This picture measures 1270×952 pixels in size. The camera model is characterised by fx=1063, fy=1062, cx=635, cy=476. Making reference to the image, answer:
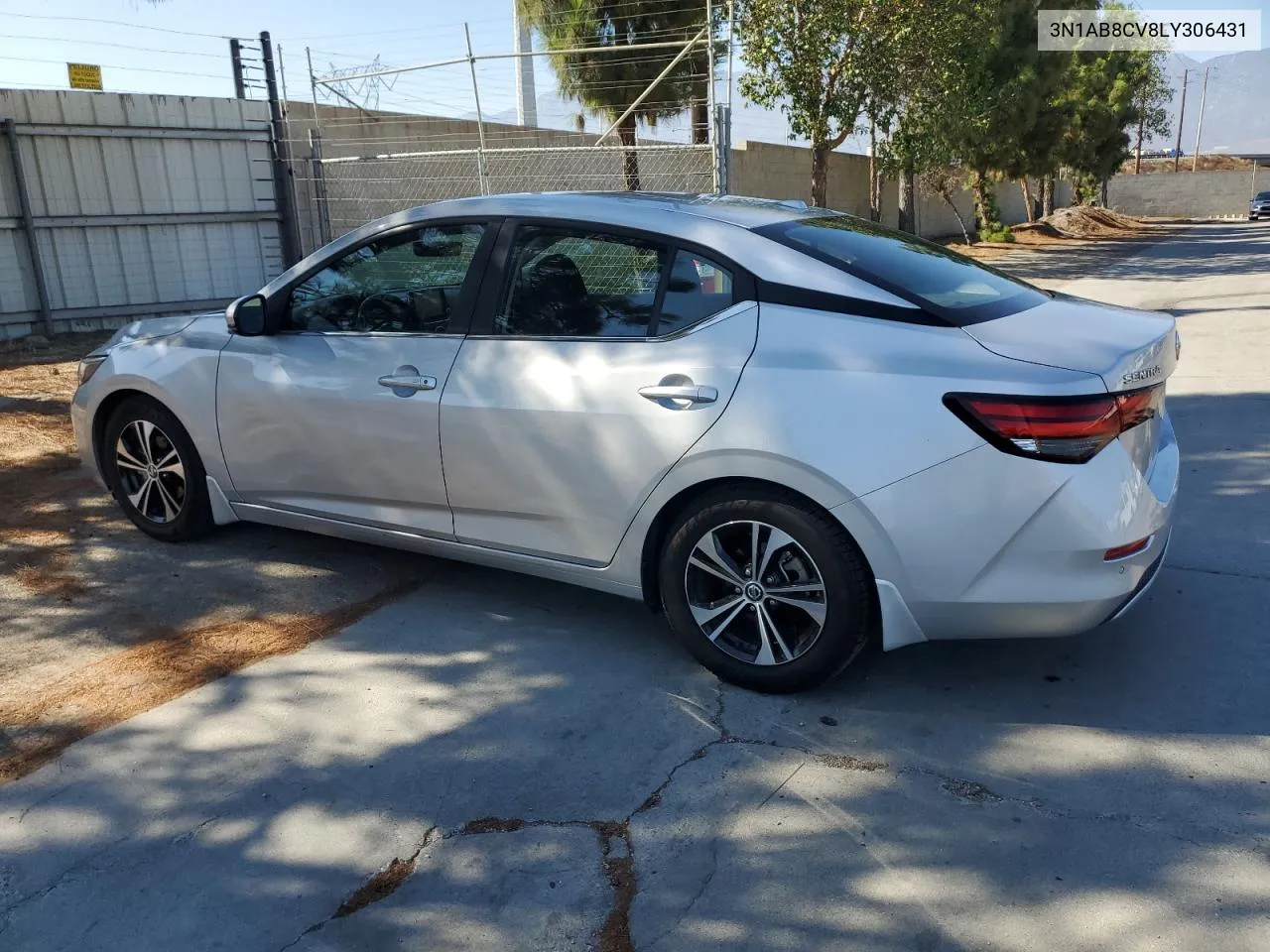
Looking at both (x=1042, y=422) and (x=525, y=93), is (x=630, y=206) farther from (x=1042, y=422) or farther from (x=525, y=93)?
(x=525, y=93)

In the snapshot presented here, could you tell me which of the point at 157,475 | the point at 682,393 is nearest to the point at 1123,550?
the point at 682,393

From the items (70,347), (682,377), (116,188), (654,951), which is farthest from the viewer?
(116,188)

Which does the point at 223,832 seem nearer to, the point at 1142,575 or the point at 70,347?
the point at 1142,575

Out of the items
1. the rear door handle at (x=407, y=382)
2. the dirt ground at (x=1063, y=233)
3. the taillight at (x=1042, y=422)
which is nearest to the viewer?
the taillight at (x=1042, y=422)

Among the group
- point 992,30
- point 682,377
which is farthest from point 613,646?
point 992,30

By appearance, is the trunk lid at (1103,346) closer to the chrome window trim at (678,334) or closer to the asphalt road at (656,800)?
the chrome window trim at (678,334)

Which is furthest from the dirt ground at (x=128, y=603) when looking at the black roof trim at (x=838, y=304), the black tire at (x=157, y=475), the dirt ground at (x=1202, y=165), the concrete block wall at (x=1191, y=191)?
the dirt ground at (x=1202, y=165)

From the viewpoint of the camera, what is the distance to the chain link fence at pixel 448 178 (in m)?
13.8

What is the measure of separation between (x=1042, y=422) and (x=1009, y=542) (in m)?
0.36

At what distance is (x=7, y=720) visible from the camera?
3.53 m

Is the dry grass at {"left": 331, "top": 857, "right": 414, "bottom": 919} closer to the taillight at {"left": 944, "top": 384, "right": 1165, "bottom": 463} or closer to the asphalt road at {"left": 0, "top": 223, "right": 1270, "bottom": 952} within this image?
the asphalt road at {"left": 0, "top": 223, "right": 1270, "bottom": 952}

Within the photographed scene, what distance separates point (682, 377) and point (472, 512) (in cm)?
105

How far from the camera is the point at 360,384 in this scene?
13.7 ft

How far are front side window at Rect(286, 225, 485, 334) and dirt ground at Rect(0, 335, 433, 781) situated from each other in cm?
116
